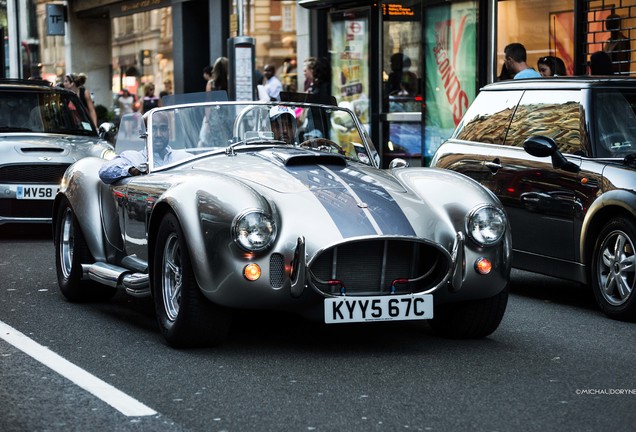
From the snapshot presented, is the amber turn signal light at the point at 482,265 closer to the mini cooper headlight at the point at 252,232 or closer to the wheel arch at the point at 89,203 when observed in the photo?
the mini cooper headlight at the point at 252,232

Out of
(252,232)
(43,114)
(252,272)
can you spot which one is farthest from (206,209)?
(43,114)

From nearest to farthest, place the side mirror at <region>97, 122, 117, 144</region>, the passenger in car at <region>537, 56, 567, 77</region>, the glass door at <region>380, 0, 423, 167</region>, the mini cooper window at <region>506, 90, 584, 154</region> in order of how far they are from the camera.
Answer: the mini cooper window at <region>506, 90, 584, 154</region>, the passenger in car at <region>537, 56, 567, 77</region>, the side mirror at <region>97, 122, 117, 144</region>, the glass door at <region>380, 0, 423, 167</region>

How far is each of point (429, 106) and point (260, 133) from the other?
11389mm

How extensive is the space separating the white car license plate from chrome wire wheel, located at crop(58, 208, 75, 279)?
413cm

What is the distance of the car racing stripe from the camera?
6820mm

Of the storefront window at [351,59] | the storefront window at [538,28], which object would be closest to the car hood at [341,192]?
the storefront window at [538,28]

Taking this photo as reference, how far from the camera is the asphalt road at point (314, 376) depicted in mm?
5477

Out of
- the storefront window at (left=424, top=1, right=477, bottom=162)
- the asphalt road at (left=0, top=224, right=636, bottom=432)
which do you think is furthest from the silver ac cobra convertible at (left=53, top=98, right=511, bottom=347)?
the storefront window at (left=424, top=1, right=477, bottom=162)

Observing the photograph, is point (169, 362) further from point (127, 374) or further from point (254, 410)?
point (254, 410)

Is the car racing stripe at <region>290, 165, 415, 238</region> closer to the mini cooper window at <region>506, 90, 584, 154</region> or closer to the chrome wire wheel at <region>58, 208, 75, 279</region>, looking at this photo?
the mini cooper window at <region>506, 90, 584, 154</region>

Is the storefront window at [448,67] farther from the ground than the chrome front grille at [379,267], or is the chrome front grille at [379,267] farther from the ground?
the storefront window at [448,67]

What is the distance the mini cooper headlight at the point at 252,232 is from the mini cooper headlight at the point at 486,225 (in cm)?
113

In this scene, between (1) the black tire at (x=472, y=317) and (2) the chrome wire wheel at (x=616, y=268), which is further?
(2) the chrome wire wheel at (x=616, y=268)

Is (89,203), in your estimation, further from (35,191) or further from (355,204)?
(35,191)
